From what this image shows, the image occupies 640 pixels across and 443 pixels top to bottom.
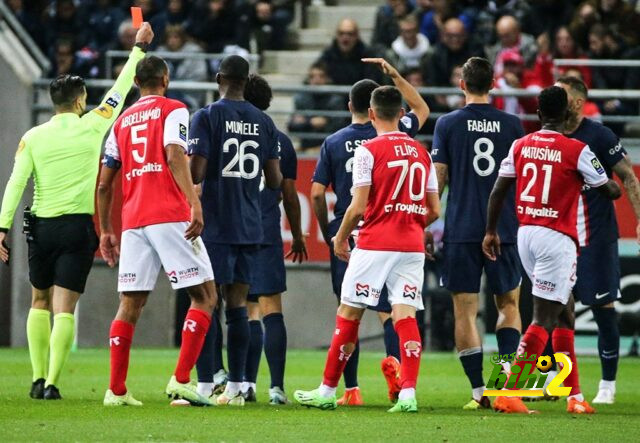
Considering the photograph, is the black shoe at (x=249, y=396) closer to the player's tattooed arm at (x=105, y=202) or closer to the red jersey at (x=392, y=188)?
the player's tattooed arm at (x=105, y=202)

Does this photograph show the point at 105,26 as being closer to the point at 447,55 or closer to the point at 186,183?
the point at 447,55

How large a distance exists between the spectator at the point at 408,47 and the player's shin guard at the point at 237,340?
→ 995 cm

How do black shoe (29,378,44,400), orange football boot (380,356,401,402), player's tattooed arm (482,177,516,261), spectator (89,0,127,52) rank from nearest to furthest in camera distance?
player's tattooed arm (482,177,516,261), orange football boot (380,356,401,402), black shoe (29,378,44,400), spectator (89,0,127,52)

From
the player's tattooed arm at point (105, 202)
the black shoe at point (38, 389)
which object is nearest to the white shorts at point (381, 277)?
the player's tattooed arm at point (105, 202)

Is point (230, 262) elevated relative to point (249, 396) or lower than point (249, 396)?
elevated

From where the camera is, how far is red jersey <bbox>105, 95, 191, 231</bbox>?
32.7 feet

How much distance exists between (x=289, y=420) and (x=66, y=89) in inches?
136

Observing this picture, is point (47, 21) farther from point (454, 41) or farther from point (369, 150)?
point (369, 150)

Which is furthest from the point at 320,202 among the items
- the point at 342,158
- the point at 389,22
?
the point at 389,22

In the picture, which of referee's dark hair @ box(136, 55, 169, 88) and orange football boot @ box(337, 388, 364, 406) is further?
orange football boot @ box(337, 388, 364, 406)

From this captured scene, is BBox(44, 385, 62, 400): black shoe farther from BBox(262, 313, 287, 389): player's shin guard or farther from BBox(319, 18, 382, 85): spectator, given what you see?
BBox(319, 18, 382, 85): spectator

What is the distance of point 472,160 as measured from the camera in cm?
1073

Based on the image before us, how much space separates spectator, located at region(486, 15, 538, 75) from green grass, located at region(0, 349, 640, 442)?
7.32 metres

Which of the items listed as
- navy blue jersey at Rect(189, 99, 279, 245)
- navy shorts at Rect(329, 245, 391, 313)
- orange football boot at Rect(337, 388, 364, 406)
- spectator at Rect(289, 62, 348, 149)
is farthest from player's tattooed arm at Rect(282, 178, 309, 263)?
spectator at Rect(289, 62, 348, 149)
